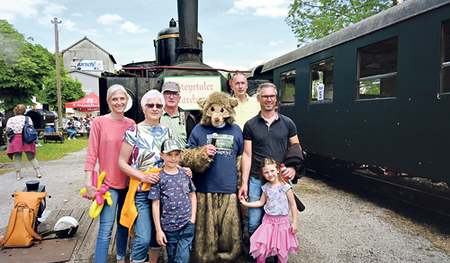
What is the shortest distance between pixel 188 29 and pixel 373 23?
3166mm

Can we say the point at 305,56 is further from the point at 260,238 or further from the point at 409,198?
the point at 260,238

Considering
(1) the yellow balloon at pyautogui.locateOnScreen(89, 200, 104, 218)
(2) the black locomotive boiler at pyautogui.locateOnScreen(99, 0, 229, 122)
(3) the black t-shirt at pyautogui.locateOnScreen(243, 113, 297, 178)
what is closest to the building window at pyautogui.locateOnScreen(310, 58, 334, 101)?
(2) the black locomotive boiler at pyautogui.locateOnScreen(99, 0, 229, 122)

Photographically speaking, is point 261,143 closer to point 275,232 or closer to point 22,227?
point 275,232

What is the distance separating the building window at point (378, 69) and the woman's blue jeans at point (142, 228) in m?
4.05

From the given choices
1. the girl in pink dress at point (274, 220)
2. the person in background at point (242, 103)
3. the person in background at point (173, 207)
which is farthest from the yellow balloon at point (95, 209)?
the person in background at point (242, 103)

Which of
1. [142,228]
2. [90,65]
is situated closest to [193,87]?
[142,228]

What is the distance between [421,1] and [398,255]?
333cm

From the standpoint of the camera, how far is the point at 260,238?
104 inches

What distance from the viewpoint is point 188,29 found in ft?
17.7

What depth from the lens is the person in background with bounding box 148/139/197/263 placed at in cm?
243

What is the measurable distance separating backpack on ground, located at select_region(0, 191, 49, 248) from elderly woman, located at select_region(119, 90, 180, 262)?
1672 mm

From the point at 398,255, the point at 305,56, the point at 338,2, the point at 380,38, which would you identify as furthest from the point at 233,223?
the point at 338,2

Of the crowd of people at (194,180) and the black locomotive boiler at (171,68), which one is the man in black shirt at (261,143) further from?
the black locomotive boiler at (171,68)

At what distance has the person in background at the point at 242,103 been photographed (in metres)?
3.47
